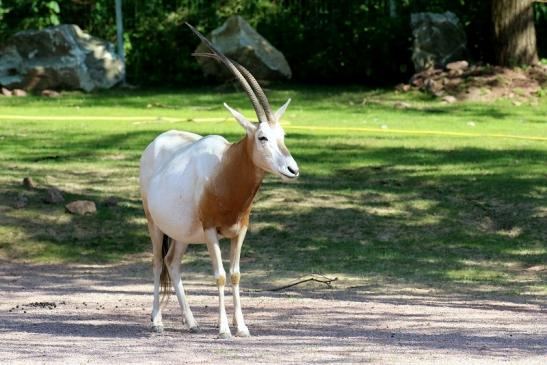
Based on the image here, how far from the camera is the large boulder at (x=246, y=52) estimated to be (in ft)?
81.1

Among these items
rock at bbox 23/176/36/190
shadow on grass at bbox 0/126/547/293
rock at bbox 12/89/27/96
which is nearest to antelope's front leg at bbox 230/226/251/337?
shadow on grass at bbox 0/126/547/293

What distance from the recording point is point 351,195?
15.4 metres

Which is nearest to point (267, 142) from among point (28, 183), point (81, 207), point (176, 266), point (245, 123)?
point (245, 123)

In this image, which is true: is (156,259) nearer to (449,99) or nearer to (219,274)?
(219,274)

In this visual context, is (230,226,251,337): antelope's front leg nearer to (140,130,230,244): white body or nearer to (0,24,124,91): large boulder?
(140,130,230,244): white body

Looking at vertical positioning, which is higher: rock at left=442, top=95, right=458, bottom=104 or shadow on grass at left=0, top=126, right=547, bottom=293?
shadow on grass at left=0, top=126, right=547, bottom=293

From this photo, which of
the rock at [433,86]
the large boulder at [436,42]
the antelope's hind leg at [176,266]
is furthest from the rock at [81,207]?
the large boulder at [436,42]

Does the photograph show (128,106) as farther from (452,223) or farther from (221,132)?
(452,223)

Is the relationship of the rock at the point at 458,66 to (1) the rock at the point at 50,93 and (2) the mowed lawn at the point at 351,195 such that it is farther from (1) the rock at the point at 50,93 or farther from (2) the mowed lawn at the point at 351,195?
(1) the rock at the point at 50,93

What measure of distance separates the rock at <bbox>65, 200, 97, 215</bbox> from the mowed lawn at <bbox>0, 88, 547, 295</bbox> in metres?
0.10

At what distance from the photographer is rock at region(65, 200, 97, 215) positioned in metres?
14.5

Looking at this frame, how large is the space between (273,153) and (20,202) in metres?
6.13

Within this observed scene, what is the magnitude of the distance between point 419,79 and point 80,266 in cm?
1118

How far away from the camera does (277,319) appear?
10.1 metres
